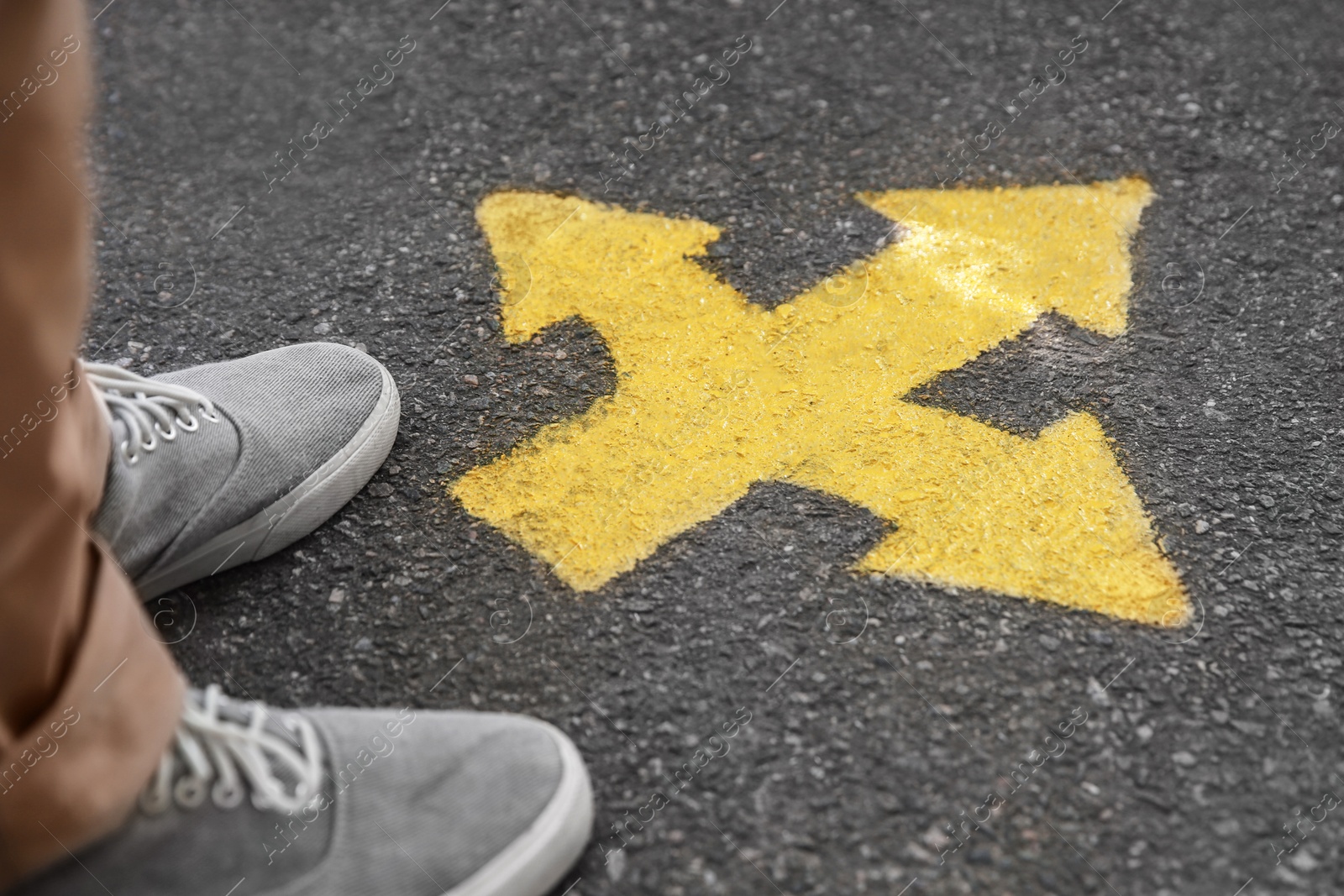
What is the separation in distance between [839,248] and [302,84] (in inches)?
55.7

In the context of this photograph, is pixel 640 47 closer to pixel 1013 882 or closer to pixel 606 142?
pixel 606 142

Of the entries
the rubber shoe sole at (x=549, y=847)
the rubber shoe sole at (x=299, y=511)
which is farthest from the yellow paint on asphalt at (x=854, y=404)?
the rubber shoe sole at (x=549, y=847)

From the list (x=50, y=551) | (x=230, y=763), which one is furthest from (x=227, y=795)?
(x=50, y=551)

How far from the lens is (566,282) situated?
2125 mm

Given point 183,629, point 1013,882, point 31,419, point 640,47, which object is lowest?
point 1013,882

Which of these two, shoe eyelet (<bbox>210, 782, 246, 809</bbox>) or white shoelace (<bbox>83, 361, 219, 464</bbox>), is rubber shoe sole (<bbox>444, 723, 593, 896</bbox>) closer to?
shoe eyelet (<bbox>210, 782, 246, 809</bbox>)

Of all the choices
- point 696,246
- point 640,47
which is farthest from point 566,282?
point 640,47

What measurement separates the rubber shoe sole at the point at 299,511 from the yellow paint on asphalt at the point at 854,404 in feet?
0.52

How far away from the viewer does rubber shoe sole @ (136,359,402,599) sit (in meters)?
1.59

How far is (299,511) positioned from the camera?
1.67m

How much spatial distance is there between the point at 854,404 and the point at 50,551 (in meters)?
1.27

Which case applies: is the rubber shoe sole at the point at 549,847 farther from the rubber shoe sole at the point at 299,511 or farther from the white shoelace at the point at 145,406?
the white shoelace at the point at 145,406

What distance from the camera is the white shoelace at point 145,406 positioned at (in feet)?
4.91

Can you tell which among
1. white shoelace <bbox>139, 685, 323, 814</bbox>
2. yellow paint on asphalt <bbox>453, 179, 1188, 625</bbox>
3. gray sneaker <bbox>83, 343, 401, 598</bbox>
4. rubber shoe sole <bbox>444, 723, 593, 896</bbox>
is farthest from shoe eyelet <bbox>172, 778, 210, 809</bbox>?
yellow paint on asphalt <bbox>453, 179, 1188, 625</bbox>
